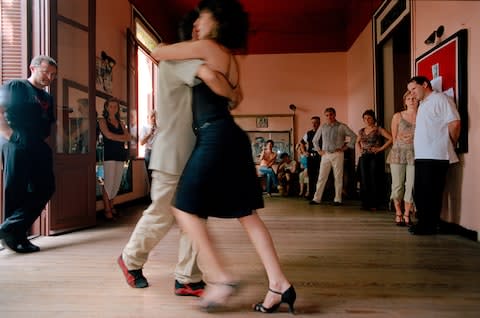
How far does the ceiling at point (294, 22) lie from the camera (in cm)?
693

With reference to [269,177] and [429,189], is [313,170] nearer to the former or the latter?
[269,177]

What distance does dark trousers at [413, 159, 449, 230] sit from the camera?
2.99 meters

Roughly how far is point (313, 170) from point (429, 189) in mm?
2965

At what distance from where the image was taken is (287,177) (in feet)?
23.0

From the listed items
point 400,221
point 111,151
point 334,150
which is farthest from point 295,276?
point 334,150

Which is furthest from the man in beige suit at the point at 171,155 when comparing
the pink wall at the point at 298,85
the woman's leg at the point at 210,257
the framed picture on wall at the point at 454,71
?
the pink wall at the point at 298,85

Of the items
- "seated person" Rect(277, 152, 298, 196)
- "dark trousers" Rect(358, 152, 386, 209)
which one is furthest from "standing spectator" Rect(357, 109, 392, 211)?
"seated person" Rect(277, 152, 298, 196)

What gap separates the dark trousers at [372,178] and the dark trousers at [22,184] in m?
3.77

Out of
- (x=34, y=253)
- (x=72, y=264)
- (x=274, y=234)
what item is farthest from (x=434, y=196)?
(x=34, y=253)

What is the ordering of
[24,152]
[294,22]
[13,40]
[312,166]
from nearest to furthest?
[24,152] < [13,40] < [312,166] < [294,22]

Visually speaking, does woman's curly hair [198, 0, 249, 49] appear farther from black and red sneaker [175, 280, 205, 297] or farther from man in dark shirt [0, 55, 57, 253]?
man in dark shirt [0, 55, 57, 253]

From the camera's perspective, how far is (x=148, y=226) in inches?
63.1

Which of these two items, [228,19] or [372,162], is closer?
[228,19]

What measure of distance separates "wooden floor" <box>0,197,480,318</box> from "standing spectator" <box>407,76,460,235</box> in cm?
24
